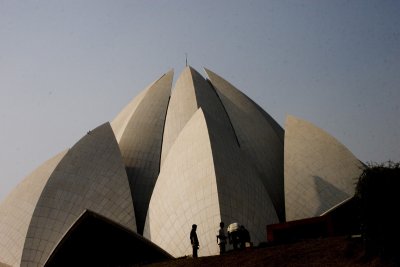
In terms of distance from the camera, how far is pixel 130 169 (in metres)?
24.7

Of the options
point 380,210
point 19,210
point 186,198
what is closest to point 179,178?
point 186,198

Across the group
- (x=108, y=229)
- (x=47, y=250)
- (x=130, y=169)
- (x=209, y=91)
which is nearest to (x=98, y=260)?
(x=108, y=229)

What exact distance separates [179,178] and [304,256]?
9.53m

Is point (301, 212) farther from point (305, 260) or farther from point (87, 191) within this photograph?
point (305, 260)

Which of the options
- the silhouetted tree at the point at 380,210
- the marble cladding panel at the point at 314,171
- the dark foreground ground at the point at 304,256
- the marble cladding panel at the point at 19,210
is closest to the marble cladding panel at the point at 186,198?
the dark foreground ground at the point at 304,256

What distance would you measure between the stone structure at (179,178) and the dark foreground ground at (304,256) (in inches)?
191

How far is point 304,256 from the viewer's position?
35.7ft

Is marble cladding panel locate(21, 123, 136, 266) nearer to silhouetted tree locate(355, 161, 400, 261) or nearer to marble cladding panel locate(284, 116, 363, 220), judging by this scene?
marble cladding panel locate(284, 116, 363, 220)

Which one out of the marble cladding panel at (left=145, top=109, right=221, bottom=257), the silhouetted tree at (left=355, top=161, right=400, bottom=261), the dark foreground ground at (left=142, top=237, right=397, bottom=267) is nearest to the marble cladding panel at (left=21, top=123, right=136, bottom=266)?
the marble cladding panel at (left=145, top=109, right=221, bottom=257)

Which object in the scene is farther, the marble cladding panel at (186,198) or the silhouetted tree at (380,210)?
the marble cladding panel at (186,198)

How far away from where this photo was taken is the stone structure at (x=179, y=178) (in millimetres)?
18391

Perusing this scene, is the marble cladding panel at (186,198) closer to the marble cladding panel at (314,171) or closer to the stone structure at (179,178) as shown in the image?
the stone structure at (179,178)

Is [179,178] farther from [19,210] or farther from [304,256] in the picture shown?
[304,256]

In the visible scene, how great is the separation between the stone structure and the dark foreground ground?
484 cm
